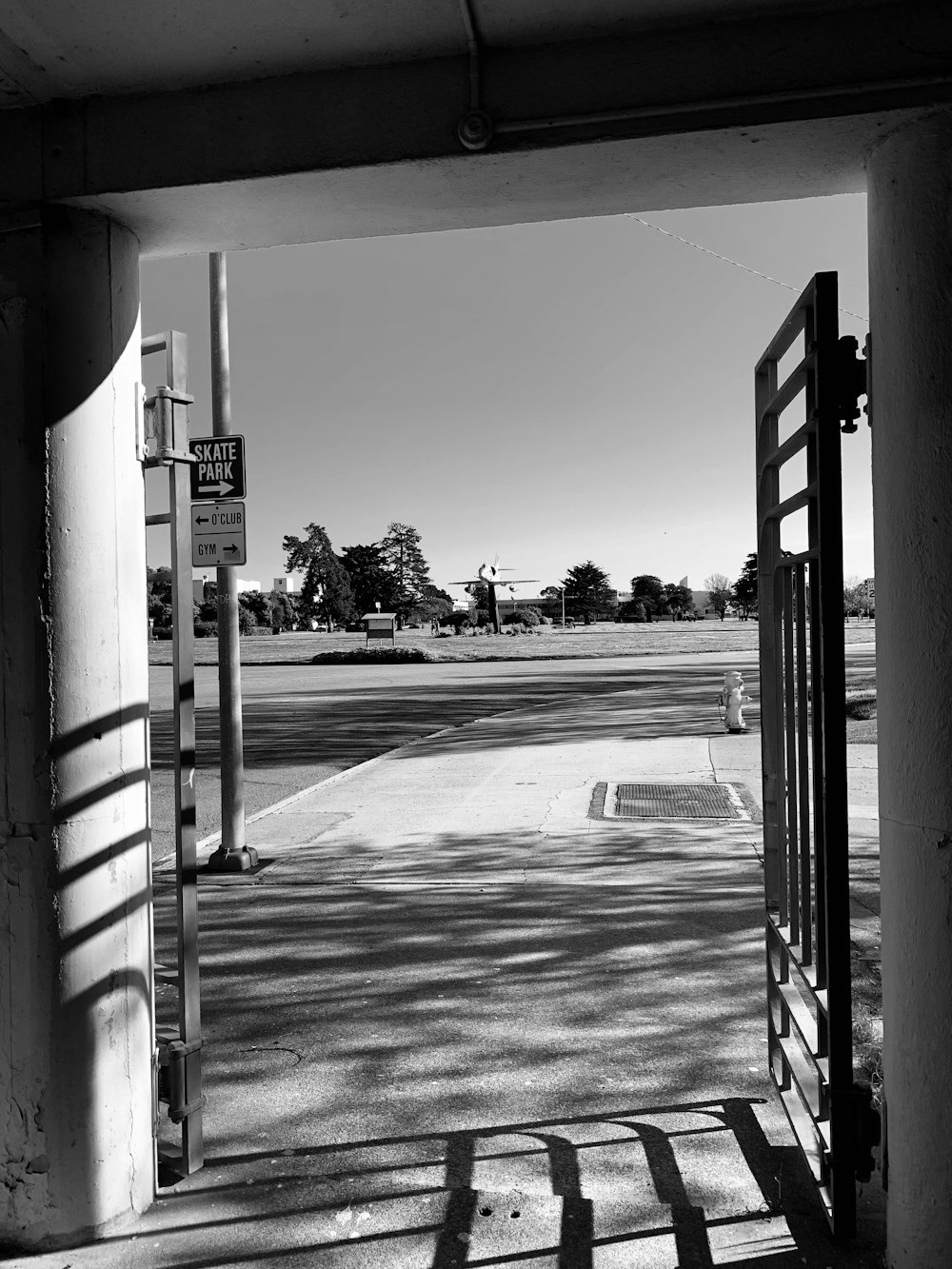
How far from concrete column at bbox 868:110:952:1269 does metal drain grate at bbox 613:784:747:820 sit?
663 centimetres

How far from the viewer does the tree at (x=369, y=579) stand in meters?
135

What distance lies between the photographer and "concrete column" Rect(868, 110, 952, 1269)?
2.66m

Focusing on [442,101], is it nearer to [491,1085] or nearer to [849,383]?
[849,383]

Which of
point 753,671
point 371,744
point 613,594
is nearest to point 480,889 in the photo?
point 371,744

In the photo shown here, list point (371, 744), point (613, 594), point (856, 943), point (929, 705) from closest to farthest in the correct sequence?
point (929, 705) → point (856, 943) → point (371, 744) → point (613, 594)

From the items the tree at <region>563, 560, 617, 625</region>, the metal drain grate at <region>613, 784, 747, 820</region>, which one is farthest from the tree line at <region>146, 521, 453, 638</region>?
the metal drain grate at <region>613, 784, 747, 820</region>

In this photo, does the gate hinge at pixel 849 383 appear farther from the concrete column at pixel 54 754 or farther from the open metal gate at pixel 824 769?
the concrete column at pixel 54 754

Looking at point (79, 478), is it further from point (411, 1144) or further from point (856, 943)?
point (856, 943)

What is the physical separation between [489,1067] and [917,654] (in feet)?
8.12

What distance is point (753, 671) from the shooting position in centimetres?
2973

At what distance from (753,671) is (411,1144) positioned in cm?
2724

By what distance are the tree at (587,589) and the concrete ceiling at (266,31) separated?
148 metres

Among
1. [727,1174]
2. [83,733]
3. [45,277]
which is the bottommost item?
[727,1174]

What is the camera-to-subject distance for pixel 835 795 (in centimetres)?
299
